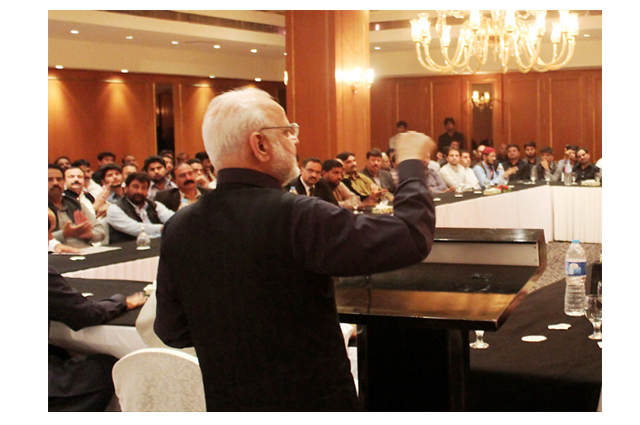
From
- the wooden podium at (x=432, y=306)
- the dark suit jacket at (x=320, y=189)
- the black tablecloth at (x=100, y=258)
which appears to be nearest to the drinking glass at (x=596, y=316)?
the wooden podium at (x=432, y=306)

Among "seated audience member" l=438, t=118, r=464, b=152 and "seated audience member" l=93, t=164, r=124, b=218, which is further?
"seated audience member" l=438, t=118, r=464, b=152

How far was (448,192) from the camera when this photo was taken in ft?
29.0

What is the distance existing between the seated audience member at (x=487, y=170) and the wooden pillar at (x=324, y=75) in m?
1.86

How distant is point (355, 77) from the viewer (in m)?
10.4

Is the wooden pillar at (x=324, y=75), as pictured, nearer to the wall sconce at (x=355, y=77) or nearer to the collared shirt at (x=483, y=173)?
the wall sconce at (x=355, y=77)

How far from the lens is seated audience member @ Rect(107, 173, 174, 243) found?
18.3 ft

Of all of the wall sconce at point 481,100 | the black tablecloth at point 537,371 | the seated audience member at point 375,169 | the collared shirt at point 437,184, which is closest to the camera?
the black tablecloth at point 537,371

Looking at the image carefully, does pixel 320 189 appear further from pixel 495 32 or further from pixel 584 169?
pixel 584 169

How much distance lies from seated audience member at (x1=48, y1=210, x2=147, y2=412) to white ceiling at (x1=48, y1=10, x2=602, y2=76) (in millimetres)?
7901

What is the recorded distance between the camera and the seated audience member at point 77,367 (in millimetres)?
2951

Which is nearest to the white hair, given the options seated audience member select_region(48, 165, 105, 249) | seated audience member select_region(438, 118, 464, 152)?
seated audience member select_region(48, 165, 105, 249)

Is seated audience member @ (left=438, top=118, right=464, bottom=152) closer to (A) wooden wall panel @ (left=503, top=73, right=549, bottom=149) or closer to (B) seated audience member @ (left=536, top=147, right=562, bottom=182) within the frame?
(A) wooden wall panel @ (left=503, top=73, right=549, bottom=149)
